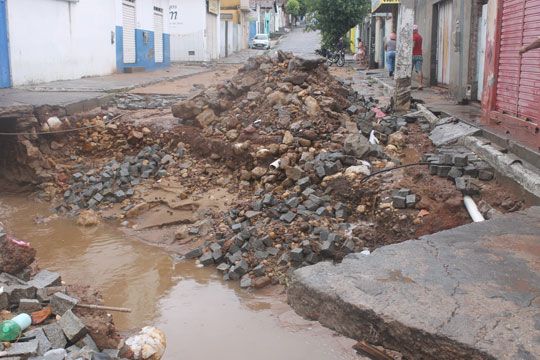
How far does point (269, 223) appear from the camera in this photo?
218 inches

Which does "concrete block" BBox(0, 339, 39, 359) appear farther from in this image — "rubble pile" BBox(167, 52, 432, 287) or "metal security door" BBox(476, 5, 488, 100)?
"metal security door" BBox(476, 5, 488, 100)

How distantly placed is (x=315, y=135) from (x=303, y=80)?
1.67 meters

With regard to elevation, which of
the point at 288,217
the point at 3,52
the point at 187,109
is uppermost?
the point at 3,52

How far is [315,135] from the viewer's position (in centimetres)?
686

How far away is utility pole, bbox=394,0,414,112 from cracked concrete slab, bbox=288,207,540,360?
4.82 meters

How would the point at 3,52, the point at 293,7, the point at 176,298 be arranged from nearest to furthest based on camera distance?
the point at 176,298 → the point at 3,52 → the point at 293,7

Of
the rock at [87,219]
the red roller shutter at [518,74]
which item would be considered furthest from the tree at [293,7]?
the rock at [87,219]

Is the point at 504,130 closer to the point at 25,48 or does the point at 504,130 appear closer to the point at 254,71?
the point at 254,71

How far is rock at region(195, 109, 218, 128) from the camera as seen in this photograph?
8.12 m

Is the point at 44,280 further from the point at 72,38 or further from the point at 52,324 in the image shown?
the point at 72,38

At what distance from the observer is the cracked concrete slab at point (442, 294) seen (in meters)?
2.72

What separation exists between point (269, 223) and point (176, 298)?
54.7 inches

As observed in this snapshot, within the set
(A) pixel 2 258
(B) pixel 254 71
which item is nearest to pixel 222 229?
(A) pixel 2 258

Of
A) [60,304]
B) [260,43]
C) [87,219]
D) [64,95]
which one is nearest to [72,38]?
[64,95]
